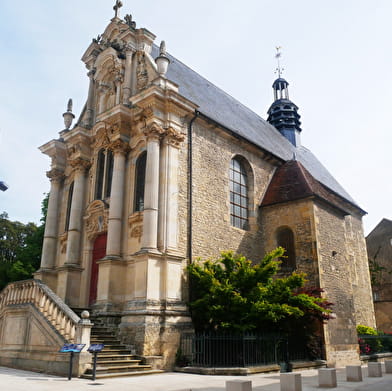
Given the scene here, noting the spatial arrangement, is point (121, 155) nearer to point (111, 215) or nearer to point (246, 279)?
point (111, 215)

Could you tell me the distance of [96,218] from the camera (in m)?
15.7

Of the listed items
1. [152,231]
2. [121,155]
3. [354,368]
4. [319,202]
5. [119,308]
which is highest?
[121,155]

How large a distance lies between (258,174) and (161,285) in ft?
25.5

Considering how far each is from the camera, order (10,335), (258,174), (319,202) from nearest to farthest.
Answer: (10,335), (319,202), (258,174)

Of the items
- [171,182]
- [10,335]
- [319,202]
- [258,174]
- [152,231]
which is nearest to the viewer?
[10,335]

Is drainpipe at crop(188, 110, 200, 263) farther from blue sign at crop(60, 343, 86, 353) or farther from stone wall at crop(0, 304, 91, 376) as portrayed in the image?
blue sign at crop(60, 343, 86, 353)

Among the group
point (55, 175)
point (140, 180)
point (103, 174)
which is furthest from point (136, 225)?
point (55, 175)

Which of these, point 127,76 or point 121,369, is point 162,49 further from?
point 121,369

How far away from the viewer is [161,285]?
41.2ft

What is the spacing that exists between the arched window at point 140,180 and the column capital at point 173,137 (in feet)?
4.13

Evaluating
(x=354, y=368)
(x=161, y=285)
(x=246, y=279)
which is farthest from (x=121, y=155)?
(x=354, y=368)

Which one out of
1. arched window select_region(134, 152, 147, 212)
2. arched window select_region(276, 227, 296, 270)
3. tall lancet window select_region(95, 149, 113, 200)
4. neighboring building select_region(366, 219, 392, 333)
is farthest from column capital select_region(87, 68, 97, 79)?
neighboring building select_region(366, 219, 392, 333)

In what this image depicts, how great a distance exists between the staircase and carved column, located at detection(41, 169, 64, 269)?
5.56 metres

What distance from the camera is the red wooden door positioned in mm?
15344
